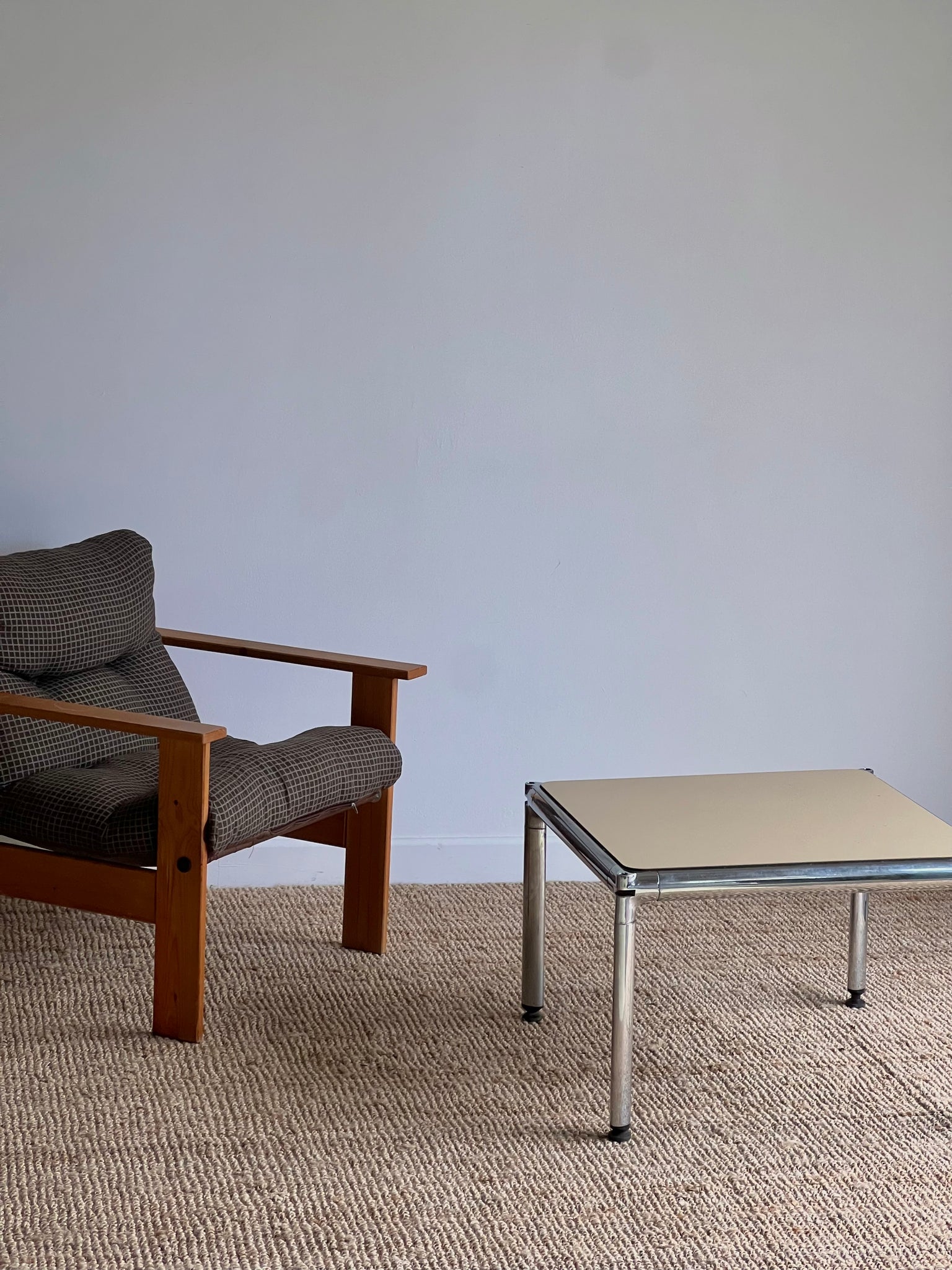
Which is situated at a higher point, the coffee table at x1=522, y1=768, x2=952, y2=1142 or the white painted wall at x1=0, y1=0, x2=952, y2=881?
the white painted wall at x1=0, y1=0, x2=952, y2=881

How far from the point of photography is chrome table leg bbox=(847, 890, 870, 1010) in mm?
2562

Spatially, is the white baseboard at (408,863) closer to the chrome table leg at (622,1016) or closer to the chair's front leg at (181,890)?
the chair's front leg at (181,890)

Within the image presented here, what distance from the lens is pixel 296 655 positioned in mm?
2844

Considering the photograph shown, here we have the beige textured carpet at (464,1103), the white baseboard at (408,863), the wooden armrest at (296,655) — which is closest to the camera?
the beige textured carpet at (464,1103)

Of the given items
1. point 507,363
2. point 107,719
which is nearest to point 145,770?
point 107,719

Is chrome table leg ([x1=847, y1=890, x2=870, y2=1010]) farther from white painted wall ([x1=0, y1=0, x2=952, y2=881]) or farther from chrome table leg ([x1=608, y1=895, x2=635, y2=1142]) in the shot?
white painted wall ([x1=0, y1=0, x2=952, y2=881])

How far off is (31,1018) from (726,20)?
2761 millimetres

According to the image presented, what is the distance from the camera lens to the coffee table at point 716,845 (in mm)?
1990

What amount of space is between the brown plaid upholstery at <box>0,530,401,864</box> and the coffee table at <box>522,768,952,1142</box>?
43 cm

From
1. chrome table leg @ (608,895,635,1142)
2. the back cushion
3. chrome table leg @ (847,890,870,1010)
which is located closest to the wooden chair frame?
the back cushion

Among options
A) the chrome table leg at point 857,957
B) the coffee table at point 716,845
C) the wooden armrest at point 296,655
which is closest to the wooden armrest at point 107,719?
the wooden armrest at point 296,655

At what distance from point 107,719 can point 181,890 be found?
33 centimetres

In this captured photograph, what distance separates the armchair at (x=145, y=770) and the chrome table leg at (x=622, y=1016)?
0.72 m

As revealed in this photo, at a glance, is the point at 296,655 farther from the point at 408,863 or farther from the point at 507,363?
the point at 507,363
